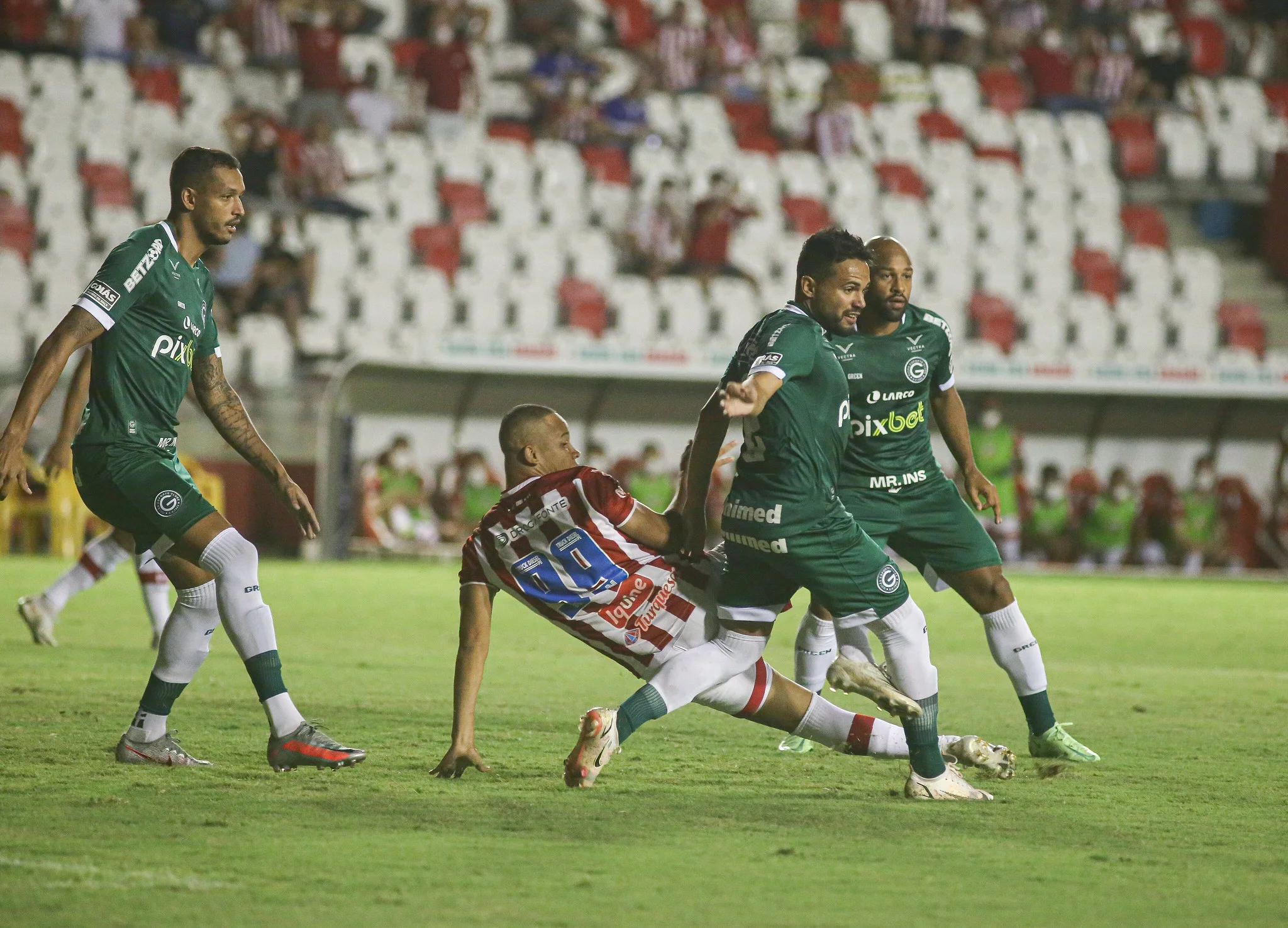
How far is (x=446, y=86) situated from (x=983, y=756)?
57.6ft

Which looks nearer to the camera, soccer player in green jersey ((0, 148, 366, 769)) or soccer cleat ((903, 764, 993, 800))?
soccer cleat ((903, 764, 993, 800))

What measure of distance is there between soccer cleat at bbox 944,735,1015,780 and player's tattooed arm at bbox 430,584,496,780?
5.25 ft

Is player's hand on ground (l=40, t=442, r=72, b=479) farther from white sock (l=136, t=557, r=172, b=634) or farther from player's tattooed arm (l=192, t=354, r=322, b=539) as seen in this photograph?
player's tattooed arm (l=192, t=354, r=322, b=539)

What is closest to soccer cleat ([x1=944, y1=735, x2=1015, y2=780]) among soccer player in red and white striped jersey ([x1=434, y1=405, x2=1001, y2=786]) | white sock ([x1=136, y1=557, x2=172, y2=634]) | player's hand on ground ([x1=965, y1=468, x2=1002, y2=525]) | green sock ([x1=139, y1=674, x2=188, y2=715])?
soccer player in red and white striped jersey ([x1=434, y1=405, x2=1001, y2=786])

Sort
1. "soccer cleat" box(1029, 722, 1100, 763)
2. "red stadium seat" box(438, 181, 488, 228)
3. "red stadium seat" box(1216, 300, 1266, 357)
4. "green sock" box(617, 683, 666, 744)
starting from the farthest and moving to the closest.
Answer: "red stadium seat" box(1216, 300, 1266, 357) < "red stadium seat" box(438, 181, 488, 228) < "soccer cleat" box(1029, 722, 1100, 763) < "green sock" box(617, 683, 666, 744)

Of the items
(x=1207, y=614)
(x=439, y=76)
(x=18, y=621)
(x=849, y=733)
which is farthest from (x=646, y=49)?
(x=849, y=733)

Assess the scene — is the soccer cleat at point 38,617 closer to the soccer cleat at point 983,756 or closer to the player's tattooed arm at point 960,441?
the player's tattooed arm at point 960,441

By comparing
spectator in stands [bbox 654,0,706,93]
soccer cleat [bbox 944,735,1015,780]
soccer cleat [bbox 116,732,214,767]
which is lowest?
soccer cleat [bbox 116,732,214,767]

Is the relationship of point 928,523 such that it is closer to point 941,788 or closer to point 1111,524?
point 941,788

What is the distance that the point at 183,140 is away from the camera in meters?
20.0

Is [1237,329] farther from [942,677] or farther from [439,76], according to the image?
[942,677]

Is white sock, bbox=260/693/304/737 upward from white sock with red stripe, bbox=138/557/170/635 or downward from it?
upward

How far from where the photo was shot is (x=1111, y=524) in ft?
62.4

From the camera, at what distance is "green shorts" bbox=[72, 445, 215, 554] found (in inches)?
211
